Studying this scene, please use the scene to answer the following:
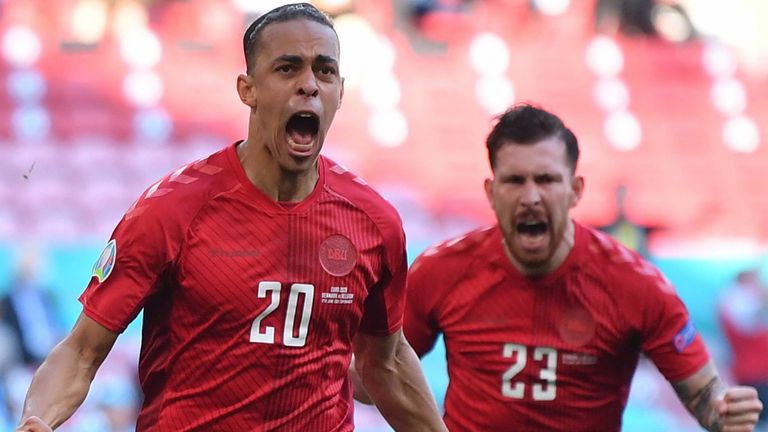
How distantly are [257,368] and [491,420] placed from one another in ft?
4.54

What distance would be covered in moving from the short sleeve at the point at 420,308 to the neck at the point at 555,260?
328 mm

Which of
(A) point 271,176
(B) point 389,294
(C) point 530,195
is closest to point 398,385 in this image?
(B) point 389,294

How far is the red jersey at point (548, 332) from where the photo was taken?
487 centimetres

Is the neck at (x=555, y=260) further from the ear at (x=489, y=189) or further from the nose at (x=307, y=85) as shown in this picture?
the nose at (x=307, y=85)

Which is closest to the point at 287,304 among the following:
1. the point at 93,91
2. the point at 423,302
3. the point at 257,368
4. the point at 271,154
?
the point at 257,368

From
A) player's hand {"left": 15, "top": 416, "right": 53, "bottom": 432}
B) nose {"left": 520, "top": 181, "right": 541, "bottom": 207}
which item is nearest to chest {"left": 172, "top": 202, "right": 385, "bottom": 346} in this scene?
player's hand {"left": 15, "top": 416, "right": 53, "bottom": 432}

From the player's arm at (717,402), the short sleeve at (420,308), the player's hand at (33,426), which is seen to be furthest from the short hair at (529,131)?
the player's hand at (33,426)

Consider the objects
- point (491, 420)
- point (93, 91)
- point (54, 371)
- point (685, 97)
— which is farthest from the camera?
point (685, 97)

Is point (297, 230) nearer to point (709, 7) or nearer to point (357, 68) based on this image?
point (357, 68)

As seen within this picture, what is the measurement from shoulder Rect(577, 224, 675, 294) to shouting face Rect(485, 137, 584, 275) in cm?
8

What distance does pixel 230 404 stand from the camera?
380 cm

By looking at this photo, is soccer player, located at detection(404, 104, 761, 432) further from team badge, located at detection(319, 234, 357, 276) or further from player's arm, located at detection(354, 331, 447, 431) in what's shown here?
team badge, located at detection(319, 234, 357, 276)

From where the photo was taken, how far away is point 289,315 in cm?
384

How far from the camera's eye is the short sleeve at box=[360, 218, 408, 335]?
4078 mm
